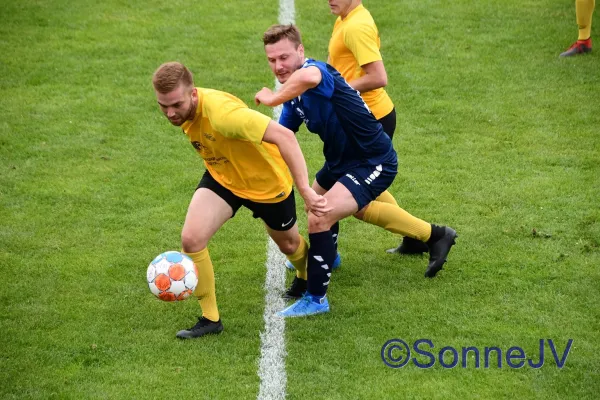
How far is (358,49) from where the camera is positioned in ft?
23.5

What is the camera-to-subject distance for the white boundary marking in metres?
5.63

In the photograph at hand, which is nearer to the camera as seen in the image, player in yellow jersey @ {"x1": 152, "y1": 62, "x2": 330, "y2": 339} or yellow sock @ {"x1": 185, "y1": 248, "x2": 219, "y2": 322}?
player in yellow jersey @ {"x1": 152, "y1": 62, "x2": 330, "y2": 339}

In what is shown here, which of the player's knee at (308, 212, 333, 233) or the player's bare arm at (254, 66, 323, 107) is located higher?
the player's bare arm at (254, 66, 323, 107)

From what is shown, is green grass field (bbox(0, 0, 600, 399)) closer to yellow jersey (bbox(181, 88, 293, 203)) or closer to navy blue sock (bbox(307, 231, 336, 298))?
navy blue sock (bbox(307, 231, 336, 298))

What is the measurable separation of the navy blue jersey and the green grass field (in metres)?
1.06

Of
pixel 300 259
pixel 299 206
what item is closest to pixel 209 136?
pixel 300 259

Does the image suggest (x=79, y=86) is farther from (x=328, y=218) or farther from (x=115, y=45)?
(x=328, y=218)

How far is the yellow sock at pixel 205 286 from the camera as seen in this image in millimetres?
6215

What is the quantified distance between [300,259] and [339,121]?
3.74ft

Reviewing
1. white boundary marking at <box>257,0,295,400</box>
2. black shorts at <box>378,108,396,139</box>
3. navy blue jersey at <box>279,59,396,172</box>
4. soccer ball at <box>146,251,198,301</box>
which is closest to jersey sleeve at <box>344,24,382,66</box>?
black shorts at <box>378,108,396,139</box>

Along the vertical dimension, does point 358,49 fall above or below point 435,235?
above

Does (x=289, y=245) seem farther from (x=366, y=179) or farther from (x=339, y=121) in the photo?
(x=339, y=121)

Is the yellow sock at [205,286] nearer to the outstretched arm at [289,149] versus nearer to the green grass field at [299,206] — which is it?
the green grass field at [299,206]

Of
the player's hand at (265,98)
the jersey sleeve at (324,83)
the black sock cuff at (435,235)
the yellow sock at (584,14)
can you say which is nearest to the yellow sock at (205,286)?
the player's hand at (265,98)
